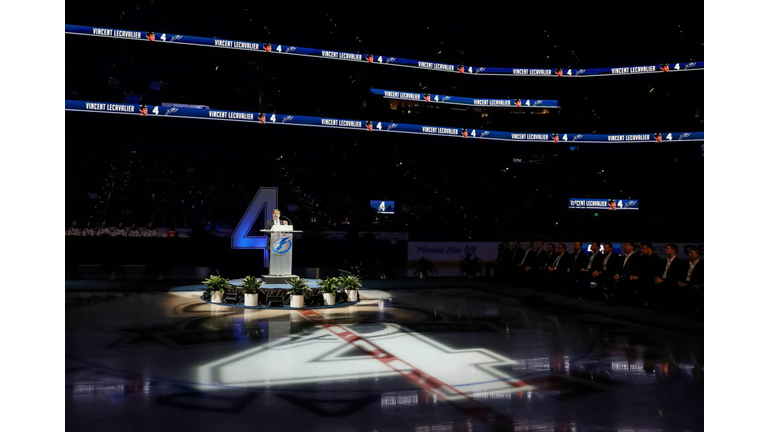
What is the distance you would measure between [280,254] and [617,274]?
8.14 m

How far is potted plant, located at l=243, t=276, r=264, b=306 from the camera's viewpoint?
12.2m

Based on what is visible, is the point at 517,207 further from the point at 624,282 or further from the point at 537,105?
the point at 624,282

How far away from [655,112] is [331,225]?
2705 centimetres

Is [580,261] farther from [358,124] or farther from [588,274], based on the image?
[358,124]

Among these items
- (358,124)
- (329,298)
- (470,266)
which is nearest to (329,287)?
(329,298)

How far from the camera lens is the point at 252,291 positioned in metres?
12.3

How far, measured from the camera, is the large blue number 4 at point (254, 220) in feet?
45.3

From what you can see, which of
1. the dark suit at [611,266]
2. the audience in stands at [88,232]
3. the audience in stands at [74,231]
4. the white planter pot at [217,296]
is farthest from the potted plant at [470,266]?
the audience in stands at [74,231]

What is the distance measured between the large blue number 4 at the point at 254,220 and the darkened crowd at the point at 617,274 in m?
7.56

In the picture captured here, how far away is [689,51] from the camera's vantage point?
35.5 meters

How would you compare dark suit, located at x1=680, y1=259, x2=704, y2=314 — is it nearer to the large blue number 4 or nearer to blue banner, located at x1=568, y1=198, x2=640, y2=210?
the large blue number 4

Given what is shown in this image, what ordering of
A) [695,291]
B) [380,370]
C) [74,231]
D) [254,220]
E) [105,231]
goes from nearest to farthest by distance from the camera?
[380,370] → [695,291] → [254,220] → [74,231] → [105,231]

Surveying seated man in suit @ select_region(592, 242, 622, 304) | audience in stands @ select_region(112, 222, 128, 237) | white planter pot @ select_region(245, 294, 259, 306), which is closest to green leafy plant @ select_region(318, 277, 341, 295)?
white planter pot @ select_region(245, 294, 259, 306)

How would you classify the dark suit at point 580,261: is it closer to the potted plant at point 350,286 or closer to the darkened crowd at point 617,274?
the darkened crowd at point 617,274
